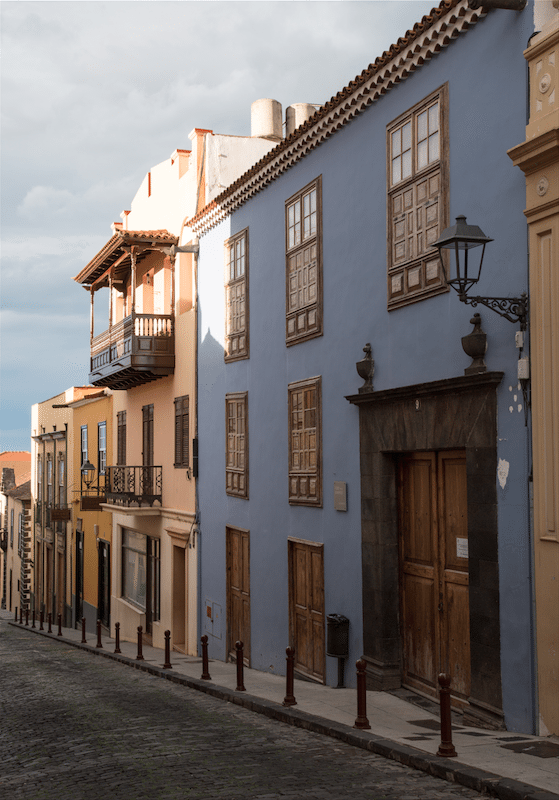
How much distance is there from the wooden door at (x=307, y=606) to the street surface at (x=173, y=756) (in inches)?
72.9

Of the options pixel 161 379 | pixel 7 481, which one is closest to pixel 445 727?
pixel 161 379

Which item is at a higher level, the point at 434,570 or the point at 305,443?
the point at 305,443

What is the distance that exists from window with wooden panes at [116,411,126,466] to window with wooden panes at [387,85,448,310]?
1659 centimetres

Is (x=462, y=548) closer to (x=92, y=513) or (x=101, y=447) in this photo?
(x=101, y=447)

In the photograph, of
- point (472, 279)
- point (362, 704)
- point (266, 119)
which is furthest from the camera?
point (266, 119)

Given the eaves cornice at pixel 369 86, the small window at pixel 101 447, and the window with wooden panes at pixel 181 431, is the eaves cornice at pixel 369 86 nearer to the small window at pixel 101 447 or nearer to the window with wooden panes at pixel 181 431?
the window with wooden panes at pixel 181 431

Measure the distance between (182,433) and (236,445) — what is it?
12.2 feet

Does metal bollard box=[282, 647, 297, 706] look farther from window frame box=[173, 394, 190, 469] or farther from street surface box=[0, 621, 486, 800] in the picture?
window frame box=[173, 394, 190, 469]

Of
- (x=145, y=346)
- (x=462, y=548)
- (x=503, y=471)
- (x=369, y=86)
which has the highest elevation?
(x=369, y=86)

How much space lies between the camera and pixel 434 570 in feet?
35.1

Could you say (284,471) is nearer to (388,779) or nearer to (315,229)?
(315,229)

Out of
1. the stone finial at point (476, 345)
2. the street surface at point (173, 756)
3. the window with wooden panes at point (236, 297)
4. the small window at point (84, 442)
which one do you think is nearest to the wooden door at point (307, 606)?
the street surface at point (173, 756)

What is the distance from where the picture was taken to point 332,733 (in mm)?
9305

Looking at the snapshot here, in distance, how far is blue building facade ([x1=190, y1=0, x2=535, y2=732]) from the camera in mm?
9094
